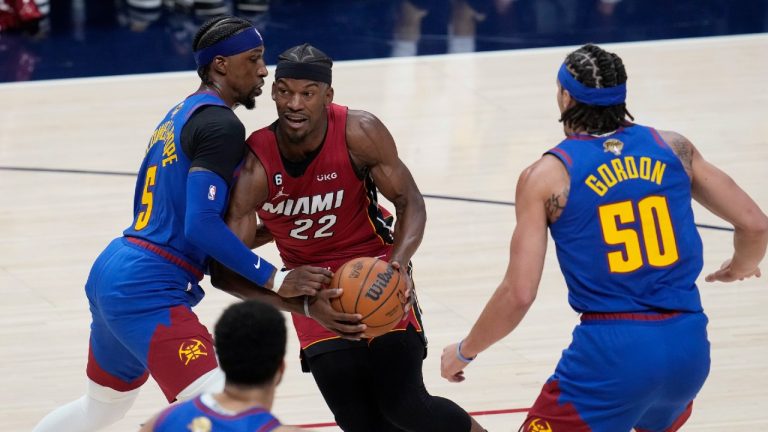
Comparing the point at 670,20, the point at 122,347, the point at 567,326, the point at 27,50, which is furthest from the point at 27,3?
the point at 122,347

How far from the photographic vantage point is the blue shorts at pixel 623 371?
13.7 ft

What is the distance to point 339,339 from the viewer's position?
210 inches

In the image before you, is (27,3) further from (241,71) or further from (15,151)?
(241,71)

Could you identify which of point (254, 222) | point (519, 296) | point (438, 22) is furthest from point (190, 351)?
point (438, 22)

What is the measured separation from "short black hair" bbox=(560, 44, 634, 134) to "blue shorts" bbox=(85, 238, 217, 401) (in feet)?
5.35

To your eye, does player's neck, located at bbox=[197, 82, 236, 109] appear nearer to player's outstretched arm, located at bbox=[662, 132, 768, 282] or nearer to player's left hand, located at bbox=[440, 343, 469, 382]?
player's left hand, located at bbox=[440, 343, 469, 382]

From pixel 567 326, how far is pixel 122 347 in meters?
2.94

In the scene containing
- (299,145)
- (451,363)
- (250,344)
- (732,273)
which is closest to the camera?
(250,344)

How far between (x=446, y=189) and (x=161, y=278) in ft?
15.2

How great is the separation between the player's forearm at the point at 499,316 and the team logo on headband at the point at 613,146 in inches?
21.8

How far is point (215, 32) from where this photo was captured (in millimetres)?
5129

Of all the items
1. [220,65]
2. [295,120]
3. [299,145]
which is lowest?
[299,145]

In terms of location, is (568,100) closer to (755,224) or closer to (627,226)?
(627,226)

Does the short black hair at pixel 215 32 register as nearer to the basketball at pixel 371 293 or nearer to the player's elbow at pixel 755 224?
the basketball at pixel 371 293
